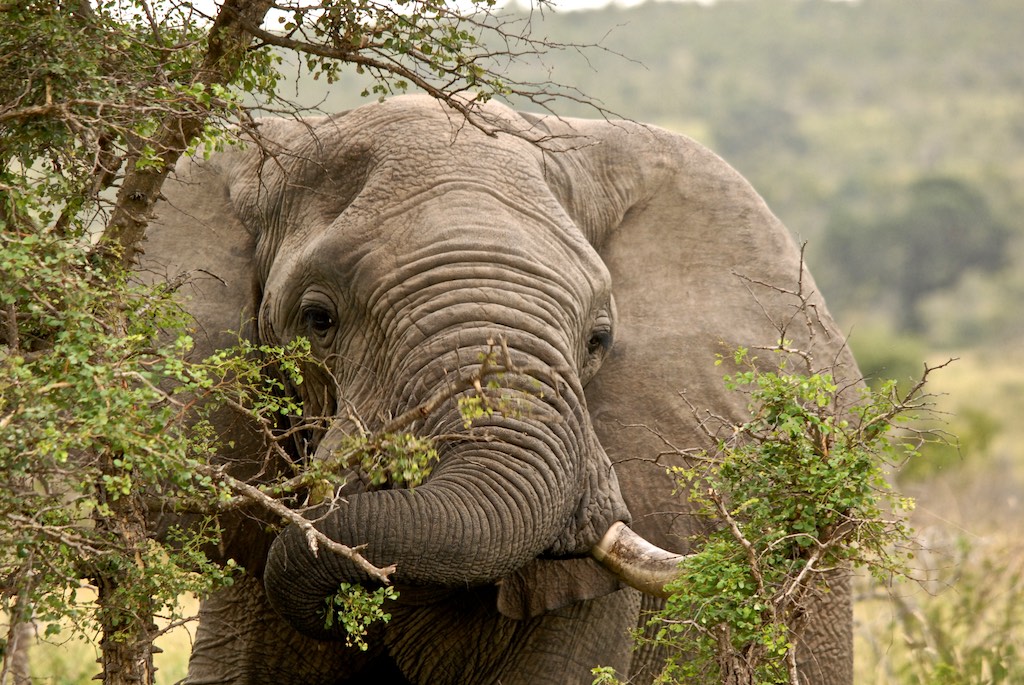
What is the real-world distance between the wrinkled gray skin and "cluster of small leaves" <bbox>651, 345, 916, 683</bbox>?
0.28 m

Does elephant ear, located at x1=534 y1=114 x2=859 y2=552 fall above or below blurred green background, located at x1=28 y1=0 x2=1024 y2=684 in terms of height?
below

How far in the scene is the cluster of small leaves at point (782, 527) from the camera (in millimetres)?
3340

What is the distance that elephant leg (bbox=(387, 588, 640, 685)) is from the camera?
405 centimetres

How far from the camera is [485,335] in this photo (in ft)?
12.2

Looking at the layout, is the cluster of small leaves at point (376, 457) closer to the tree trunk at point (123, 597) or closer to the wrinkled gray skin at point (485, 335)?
the wrinkled gray skin at point (485, 335)

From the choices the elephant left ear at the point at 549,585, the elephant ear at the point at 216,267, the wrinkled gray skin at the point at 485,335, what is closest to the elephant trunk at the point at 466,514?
the wrinkled gray skin at the point at 485,335

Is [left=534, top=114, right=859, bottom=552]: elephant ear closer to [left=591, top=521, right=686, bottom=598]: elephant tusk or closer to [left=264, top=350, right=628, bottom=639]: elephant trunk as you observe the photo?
[left=591, top=521, right=686, bottom=598]: elephant tusk

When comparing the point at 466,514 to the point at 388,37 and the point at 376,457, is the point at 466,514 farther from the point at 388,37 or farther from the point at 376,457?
the point at 388,37

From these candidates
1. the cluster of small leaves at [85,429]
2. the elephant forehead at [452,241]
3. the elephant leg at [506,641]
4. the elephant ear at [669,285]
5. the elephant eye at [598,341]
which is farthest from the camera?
the elephant ear at [669,285]

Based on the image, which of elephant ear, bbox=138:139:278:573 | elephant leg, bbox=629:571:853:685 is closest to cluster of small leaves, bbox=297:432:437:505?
elephant ear, bbox=138:139:278:573

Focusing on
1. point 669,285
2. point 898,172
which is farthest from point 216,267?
point 898,172

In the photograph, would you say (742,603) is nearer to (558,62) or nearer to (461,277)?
(461,277)

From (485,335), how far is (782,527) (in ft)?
2.77

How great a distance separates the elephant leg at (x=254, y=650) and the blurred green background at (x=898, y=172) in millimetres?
954
